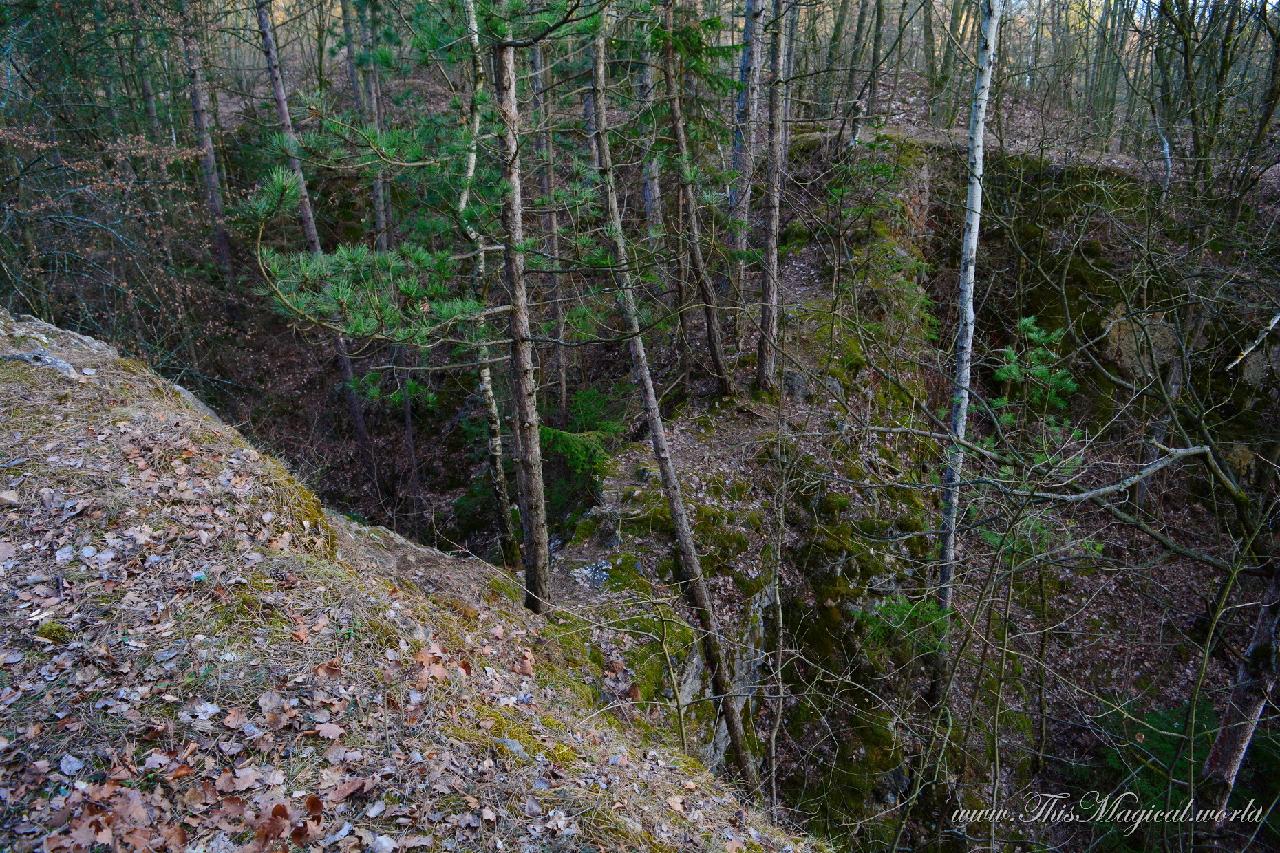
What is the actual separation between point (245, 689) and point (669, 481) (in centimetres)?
435

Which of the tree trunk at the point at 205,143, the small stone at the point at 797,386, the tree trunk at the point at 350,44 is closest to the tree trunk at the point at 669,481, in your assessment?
the small stone at the point at 797,386

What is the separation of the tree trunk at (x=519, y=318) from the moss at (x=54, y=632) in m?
3.07

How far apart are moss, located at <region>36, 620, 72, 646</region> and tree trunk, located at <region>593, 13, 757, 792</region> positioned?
451cm

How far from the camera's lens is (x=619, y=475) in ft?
29.1

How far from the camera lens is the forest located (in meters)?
3.66

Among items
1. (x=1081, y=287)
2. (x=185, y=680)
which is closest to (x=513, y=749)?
(x=185, y=680)

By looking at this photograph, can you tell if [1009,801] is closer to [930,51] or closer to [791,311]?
[791,311]

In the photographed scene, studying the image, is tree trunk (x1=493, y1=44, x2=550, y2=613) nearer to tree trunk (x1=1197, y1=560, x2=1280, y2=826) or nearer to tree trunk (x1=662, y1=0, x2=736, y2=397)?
tree trunk (x1=662, y1=0, x2=736, y2=397)

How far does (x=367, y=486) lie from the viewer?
13375mm

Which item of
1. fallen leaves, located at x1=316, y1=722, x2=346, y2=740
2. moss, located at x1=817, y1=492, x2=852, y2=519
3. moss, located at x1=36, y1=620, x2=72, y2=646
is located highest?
moss, located at x1=36, y1=620, x2=72, y2=646

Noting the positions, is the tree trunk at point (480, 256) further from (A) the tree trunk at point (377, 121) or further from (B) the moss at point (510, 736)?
(A) the tree trunk at point (377, 121)

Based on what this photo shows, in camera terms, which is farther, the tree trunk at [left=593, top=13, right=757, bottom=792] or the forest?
the tree trunk at [left=593, top=13, right=757, bottom=792]

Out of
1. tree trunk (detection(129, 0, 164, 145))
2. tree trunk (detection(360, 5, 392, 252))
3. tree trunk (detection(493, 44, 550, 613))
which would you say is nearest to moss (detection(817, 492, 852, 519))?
tree trunk (detection(493, 44, 550, 613))

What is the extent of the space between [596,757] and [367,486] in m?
10.4
